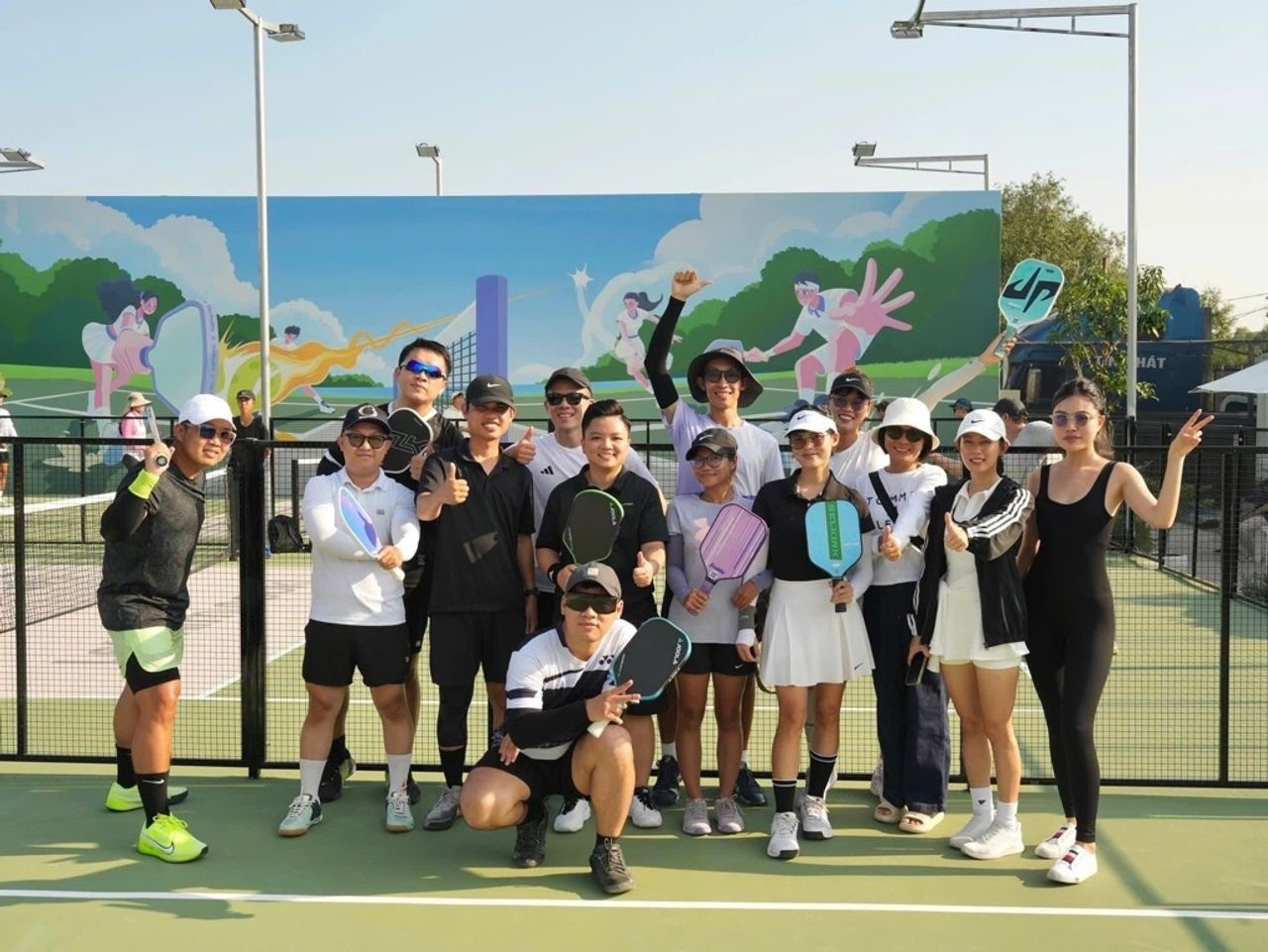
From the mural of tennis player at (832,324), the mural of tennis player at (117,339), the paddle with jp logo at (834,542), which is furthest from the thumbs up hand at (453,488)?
the mural of tennis player at (117,339)

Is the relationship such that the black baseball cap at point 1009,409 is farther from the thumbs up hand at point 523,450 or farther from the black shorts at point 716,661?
the thumbs up hand at point 523,450

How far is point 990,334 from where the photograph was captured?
84.9 feet

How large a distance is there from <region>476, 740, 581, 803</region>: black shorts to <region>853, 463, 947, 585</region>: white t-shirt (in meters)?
1.63

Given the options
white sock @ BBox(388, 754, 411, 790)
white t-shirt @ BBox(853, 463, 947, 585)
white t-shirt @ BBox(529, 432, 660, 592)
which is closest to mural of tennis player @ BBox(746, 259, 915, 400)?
white t-shirt @ BBox(529, 432, 660, 592)

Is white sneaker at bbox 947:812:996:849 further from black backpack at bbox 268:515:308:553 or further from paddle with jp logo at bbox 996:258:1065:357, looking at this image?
black backpack at bbox 268:515:308:553

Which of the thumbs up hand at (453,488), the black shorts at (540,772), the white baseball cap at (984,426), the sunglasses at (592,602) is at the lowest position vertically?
the black shorts at (540,772)

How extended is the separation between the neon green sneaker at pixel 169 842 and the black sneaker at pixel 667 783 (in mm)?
2110

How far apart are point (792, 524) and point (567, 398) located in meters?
1.20

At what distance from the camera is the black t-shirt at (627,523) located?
5371mm

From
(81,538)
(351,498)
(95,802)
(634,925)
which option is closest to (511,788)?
(634,925)

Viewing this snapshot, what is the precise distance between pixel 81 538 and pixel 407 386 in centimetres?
950

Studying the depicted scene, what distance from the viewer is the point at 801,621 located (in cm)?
536

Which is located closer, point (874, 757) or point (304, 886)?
point (304, 886)

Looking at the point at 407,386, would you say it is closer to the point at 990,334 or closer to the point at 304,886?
the point at 304,886
